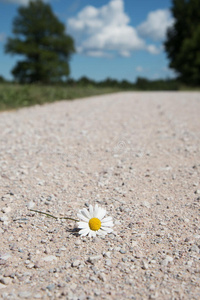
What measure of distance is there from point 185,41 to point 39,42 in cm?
1381

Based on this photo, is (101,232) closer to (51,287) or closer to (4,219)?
(51,287)

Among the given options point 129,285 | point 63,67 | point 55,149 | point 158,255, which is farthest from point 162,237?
point 63,67

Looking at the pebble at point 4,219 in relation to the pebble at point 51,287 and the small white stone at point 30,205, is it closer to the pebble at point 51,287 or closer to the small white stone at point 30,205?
the small white stone at point 30,205

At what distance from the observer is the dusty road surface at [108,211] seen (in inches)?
71.7

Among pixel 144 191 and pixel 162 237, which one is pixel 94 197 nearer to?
pixel 144 191

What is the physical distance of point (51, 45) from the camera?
2816 centimetres

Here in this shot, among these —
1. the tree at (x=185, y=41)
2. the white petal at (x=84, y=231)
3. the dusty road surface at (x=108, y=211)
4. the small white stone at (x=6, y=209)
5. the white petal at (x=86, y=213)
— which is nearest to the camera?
the dusty road surface at (x=108, y=211)

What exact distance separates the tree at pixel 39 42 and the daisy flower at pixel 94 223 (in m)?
26.3

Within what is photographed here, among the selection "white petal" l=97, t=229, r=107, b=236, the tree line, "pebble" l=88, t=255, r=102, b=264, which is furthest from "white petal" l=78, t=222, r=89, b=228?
the tree line

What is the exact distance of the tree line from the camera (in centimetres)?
2684

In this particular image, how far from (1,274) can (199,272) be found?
1.32m

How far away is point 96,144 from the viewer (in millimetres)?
4641

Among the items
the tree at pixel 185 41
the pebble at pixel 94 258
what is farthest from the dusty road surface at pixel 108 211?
the tree at pixel 185 41

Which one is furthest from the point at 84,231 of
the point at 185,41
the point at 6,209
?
the point at 185,41
